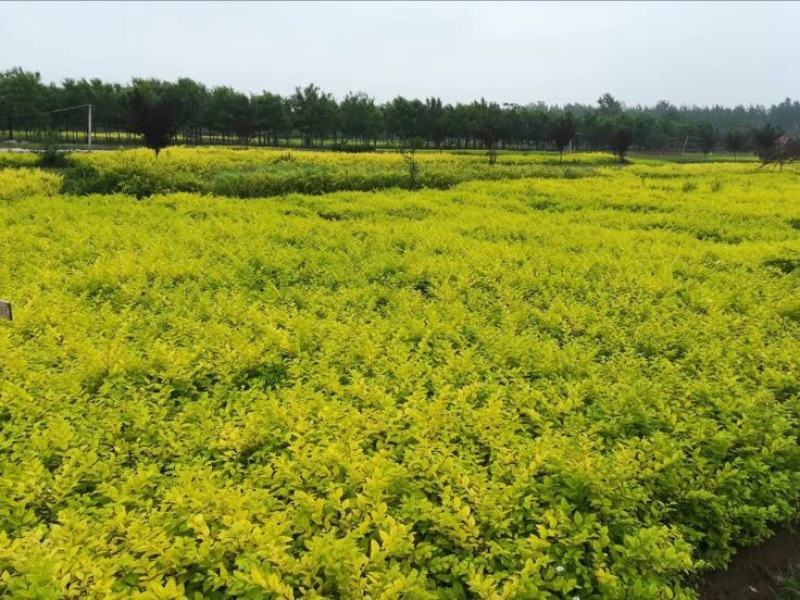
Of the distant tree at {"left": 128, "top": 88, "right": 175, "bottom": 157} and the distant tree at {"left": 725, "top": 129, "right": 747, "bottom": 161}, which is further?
the distant tree at {"left": 725, "top": 129, "right": 747, "bottom": 161}

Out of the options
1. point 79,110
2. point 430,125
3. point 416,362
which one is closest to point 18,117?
point 79,110

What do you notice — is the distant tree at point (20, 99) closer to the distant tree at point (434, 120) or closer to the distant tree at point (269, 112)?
the distant tree at point (269, 112)

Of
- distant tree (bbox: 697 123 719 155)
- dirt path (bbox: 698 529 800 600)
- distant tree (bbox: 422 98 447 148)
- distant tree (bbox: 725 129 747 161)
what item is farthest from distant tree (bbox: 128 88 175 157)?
distant tree (bbox: 725 129 747 161)

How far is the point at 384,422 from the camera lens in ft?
10.9

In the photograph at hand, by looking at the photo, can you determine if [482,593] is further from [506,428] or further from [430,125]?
[430,125]

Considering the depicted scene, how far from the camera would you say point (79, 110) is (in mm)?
54094

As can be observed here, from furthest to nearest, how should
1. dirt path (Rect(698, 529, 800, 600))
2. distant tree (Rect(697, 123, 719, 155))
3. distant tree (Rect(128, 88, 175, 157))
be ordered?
distant tree (Rect(697, 123, 719, 155)) < distant tree (Rect(128, 88, 175, 157)) < dirt path (Rect(698, 529, 800, 600))

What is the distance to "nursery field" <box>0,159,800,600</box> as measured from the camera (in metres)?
2.34

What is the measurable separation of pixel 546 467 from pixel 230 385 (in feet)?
7.73

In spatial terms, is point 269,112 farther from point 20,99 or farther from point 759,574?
point 759,574

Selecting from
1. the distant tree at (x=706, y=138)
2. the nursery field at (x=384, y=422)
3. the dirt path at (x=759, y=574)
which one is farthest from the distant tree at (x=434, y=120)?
the dirt path at (x=759, y=574)

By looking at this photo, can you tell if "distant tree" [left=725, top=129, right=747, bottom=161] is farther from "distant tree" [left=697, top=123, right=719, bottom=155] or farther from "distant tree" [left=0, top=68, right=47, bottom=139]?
"distant tree" [left=0, top=68, right=47, bottom=139]

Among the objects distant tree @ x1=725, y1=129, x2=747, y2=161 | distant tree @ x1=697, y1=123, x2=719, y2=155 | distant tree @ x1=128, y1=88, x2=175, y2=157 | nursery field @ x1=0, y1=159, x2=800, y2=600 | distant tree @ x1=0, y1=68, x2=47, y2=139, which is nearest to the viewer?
nursery field @ x1=0, y1=159, x2=800, y2=600

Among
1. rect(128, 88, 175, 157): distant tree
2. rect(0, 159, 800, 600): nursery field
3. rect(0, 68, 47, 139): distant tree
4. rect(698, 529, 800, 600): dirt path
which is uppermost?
rect(0, 68, 47, 139): distant tree
